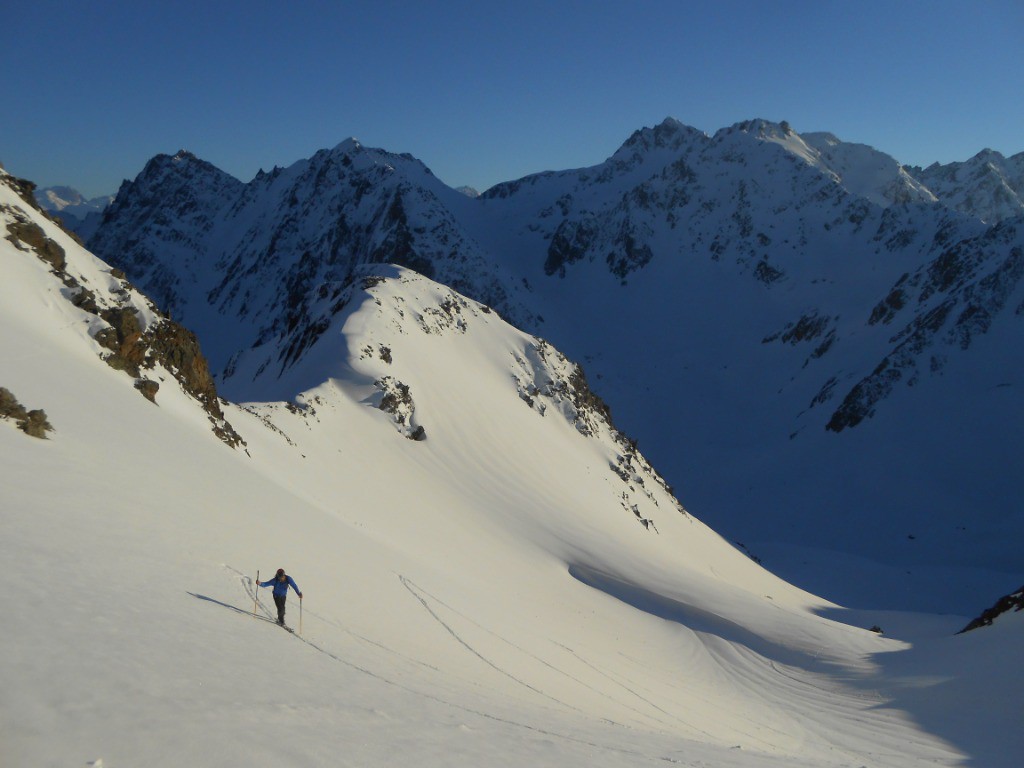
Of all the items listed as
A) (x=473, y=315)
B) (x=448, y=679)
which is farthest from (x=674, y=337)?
(x=448, y=679)

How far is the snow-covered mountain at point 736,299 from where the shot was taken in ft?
204

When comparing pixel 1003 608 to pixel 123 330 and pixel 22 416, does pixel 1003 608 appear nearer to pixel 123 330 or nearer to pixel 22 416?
pixel 22 416

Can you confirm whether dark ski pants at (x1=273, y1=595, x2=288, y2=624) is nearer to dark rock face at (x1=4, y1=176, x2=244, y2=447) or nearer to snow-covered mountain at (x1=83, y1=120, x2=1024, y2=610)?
dark rock face at (x1=4, y1=176, x2=244, y2=447)

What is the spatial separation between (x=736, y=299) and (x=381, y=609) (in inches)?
4822

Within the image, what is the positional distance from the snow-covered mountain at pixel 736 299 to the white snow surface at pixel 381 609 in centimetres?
1702

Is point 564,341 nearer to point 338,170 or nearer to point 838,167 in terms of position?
point 338,170

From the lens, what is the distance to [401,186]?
400 ft

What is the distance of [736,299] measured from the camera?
5044 inches

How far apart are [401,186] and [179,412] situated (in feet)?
345

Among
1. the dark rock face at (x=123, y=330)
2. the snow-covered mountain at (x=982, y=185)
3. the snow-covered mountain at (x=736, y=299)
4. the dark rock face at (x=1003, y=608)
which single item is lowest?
the dark rock face at (x=123, y=330)

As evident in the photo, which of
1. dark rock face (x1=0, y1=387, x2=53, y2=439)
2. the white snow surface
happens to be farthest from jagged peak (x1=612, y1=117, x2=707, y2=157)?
dark rock face (x1=0, y1=387, x2=53, y2=439)

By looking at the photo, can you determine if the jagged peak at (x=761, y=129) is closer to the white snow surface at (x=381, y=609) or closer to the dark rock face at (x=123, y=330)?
the white snow surface at (x=381, y=609)

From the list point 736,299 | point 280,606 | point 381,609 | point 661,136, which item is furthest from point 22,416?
point 661,136

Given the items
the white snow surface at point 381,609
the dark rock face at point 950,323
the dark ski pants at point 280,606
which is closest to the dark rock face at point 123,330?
the white snow surface at point 381,609
